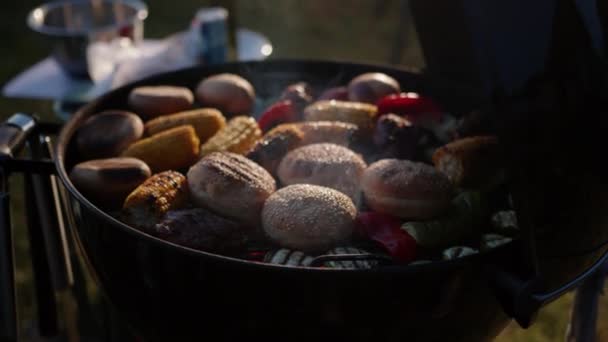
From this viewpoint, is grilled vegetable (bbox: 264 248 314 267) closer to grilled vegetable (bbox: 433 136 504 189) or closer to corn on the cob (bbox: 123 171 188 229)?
corn on the cob (bbox: 123 171 188 229)

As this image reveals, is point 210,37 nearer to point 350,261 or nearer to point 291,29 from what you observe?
point 350,261

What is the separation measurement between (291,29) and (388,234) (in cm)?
533

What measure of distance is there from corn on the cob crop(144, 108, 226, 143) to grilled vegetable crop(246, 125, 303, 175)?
0.22 meters

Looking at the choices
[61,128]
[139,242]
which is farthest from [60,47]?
[139,242]

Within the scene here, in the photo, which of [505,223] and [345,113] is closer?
[505,223]

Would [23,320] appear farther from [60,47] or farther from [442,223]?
[442,223]

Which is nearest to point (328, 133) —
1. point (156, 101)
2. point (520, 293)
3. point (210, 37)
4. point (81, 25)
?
point (156, 101)

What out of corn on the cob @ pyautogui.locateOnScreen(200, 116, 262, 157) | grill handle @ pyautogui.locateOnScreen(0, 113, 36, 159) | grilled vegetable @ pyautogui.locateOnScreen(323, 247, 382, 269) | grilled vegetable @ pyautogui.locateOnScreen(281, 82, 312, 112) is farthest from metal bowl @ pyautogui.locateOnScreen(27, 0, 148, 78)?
grilled vegetable @ pyautogui.locateOnScreen(323, 247, 382, 269)

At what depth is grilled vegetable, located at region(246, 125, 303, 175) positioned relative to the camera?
164 centimetres

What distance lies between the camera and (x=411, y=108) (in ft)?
6.28

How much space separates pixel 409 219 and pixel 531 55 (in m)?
0.47

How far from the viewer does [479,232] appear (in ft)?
5.00

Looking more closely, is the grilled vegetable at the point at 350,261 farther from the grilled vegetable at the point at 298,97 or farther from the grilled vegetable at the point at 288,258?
the grilled vegetable at the point at 298,97

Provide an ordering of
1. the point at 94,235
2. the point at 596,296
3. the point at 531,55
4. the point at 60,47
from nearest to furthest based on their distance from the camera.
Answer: the point at 531,55 < the point at 94,235 < the point at 596,296 < the point at 60,47
